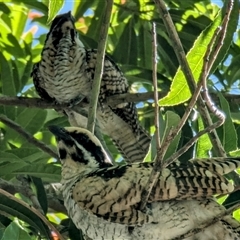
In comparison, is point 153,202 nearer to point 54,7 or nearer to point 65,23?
point 54,7

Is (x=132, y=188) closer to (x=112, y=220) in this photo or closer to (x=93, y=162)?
(x=112, y=220)

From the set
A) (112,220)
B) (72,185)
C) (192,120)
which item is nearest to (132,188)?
(112,220)

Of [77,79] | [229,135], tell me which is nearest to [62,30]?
[77,79]

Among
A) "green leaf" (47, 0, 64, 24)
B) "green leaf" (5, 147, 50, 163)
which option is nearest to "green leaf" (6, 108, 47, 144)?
"green leaf" (5, 147, 50, 163)

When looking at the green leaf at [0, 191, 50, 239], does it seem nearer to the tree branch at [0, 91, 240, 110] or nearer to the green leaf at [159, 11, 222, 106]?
the tree branch at [0, 91, 240, 110]

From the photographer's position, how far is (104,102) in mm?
5016

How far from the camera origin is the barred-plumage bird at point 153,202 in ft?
10.3

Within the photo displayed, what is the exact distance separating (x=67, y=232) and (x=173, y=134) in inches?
70.7

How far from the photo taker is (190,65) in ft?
9.70

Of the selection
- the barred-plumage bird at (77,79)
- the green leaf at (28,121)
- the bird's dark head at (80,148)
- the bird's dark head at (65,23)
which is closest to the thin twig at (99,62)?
the bird's dark head at (80,148)

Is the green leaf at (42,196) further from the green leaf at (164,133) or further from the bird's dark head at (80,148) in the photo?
the green leaf at (164,133)

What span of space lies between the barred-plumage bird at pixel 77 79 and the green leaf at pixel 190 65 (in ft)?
6.82

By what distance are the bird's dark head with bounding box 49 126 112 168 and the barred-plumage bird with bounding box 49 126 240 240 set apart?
0.23 metres

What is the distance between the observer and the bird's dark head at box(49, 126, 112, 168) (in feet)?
12.0
